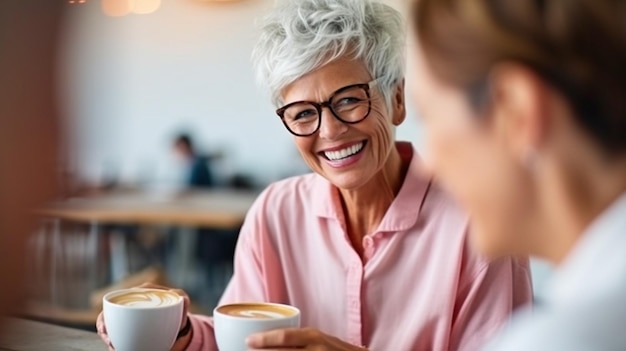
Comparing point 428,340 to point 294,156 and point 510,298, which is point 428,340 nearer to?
point 510,298

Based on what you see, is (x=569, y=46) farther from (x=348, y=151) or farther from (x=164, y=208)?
(x=164, y=208)

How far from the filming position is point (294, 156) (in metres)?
3.99

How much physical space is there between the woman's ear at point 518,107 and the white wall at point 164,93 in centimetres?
353

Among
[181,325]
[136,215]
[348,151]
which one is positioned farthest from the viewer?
[136,215]

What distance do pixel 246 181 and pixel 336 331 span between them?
3.12 m

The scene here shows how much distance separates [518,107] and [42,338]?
34.1 inches

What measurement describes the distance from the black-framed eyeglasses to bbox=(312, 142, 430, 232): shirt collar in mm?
129

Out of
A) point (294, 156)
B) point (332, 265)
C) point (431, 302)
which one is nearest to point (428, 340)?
point (431, 302)

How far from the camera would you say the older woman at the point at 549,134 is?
44 centimetres

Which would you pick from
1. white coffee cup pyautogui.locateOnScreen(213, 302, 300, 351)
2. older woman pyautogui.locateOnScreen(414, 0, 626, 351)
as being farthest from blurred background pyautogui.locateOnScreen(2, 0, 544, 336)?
older woman pyautogui.locateOnScreen(414, 0, 626, 351)

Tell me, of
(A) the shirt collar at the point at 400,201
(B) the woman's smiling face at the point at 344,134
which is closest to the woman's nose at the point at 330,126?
(B) the woman's smiling face at the point at 344,134

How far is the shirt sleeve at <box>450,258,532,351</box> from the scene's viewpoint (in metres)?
1.06

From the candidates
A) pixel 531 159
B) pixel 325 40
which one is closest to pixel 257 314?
pixel 325 40

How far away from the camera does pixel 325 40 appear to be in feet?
3.51
